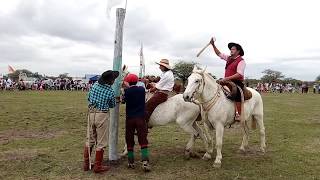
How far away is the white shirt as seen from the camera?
9.44 metres

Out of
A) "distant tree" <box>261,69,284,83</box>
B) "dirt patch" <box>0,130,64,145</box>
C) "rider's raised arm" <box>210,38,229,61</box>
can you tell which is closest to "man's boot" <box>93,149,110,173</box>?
"rider's raised arm" <box>210,38,229,61</box>

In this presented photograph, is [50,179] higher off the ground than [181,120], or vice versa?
[181,120]

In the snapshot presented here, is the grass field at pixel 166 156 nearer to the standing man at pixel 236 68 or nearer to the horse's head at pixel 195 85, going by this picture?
the standing man at pixel 236 68

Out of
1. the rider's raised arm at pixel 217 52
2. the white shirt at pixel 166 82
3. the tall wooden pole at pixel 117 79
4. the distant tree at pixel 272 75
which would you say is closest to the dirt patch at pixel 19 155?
the tall wooden pole at pixel 117 79

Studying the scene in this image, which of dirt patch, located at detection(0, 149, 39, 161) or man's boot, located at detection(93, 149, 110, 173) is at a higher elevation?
man's boot, located at detection(93, 149, 110, 173)

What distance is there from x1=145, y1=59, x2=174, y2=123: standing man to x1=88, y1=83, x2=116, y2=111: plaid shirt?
4.57 ft

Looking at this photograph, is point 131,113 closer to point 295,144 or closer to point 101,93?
point 101,93

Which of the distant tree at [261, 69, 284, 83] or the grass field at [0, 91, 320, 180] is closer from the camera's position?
the grass field at [0, 91, 320, 180]

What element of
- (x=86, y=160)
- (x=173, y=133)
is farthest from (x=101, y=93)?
(x=173, y=133)

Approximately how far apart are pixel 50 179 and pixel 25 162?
5.02 feet

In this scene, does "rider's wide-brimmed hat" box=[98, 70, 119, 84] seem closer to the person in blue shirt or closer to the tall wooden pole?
the person in blue shirt

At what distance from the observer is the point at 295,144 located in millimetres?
11797

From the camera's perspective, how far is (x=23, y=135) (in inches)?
504

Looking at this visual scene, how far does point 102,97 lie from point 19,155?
305 centimetres
